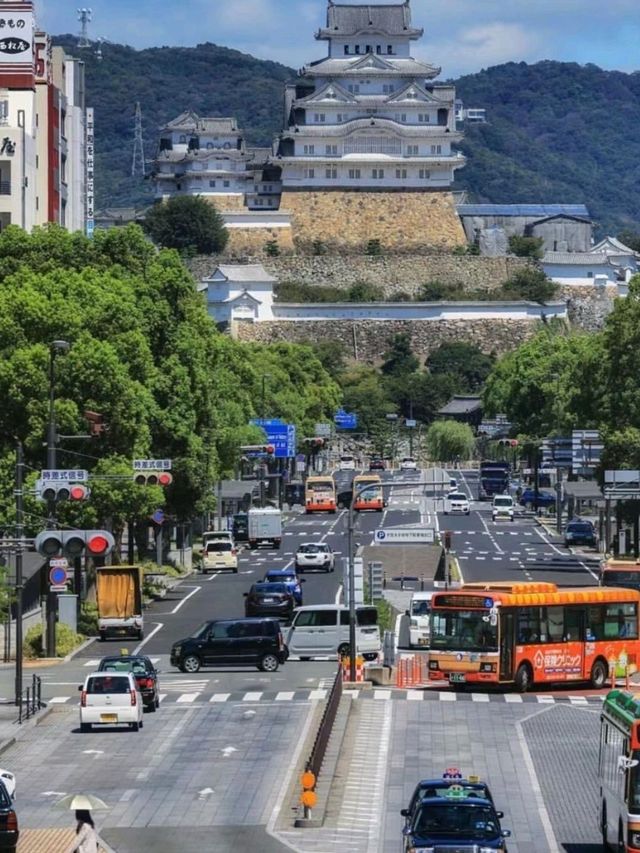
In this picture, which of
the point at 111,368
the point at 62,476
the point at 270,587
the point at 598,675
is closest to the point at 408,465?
the point at 270,587

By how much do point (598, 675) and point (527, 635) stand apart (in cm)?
294

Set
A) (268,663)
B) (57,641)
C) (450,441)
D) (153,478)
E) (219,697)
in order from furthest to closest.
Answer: (450,441) < (57,641) < (268,663) < (153,478) < (219,697)

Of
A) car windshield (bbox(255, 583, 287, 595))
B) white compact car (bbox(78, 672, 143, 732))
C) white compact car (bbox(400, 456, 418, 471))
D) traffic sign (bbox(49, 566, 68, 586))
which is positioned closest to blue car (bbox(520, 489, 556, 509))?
white compact car (bbox(400, 456, 418, 471))

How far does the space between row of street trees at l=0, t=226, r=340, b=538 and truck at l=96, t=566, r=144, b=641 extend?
6.62ft

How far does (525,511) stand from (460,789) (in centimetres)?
11424

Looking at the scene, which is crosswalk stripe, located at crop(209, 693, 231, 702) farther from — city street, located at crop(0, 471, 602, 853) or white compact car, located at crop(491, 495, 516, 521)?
white compact car, located at crop(491, 495, 516, 521)

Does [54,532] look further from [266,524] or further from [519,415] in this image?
[519,415]

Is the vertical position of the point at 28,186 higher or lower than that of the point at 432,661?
higher

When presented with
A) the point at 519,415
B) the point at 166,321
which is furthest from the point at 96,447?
the point at 519,415

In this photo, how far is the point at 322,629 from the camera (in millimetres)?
64125

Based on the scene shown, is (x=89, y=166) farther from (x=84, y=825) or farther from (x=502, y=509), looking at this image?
Answer: (x=84, y=825)

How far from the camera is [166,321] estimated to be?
85.9 meters

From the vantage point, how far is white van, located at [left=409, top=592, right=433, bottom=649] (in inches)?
2623

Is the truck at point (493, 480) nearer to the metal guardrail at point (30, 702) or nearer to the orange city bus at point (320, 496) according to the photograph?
the orange city bus at point (320, 496)
